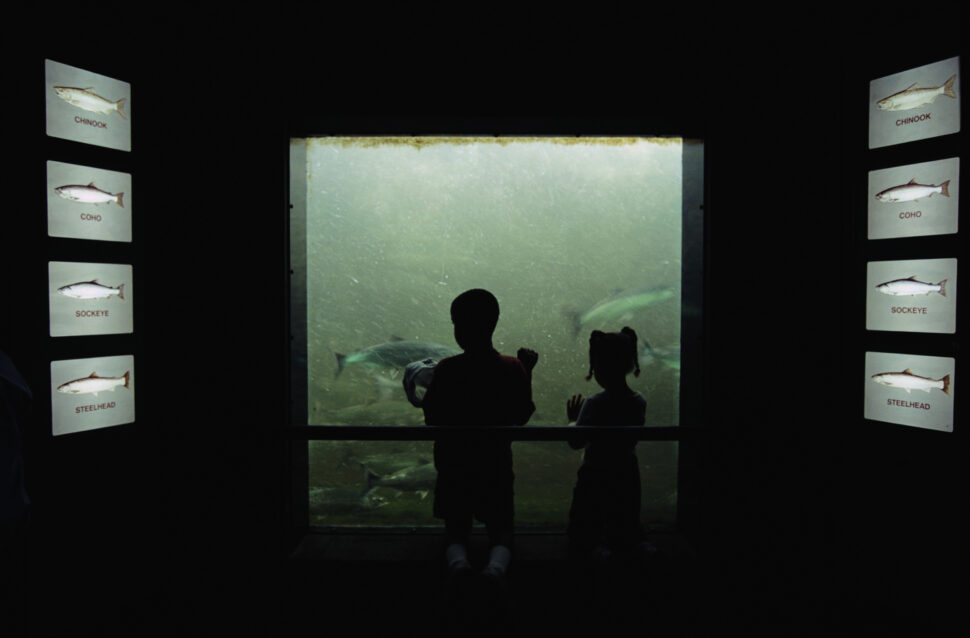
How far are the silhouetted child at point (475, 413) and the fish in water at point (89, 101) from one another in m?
1.94

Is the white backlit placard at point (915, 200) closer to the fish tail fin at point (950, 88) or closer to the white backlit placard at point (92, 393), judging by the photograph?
the fish tail fin at point (950, 88)

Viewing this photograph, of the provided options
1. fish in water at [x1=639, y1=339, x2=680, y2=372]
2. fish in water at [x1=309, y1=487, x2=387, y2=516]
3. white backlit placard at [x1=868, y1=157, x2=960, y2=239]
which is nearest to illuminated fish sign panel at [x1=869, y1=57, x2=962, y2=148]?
white backlit placard at [x1=868, y1=157, x2=960, y2=239]

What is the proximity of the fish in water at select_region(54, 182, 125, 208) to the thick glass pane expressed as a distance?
785 inches

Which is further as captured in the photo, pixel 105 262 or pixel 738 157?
pixel 738 157

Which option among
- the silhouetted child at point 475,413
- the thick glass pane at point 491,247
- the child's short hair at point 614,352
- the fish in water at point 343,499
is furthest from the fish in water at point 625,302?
the thick glass pane at point 491,247

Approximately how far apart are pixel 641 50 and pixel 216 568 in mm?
3482

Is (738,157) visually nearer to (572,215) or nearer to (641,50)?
(641,50)

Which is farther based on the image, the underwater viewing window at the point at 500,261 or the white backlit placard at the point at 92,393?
the underwater viewing window at the point at 500,261

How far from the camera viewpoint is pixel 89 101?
2664 millimetres

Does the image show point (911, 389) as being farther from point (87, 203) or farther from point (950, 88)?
point (87, 203)

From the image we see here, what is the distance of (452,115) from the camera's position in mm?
3020

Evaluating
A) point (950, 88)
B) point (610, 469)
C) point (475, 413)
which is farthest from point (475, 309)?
point (950, 88)

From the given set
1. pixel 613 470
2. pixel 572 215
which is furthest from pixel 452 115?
pixel 572 215

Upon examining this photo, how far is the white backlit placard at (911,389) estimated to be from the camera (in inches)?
101
